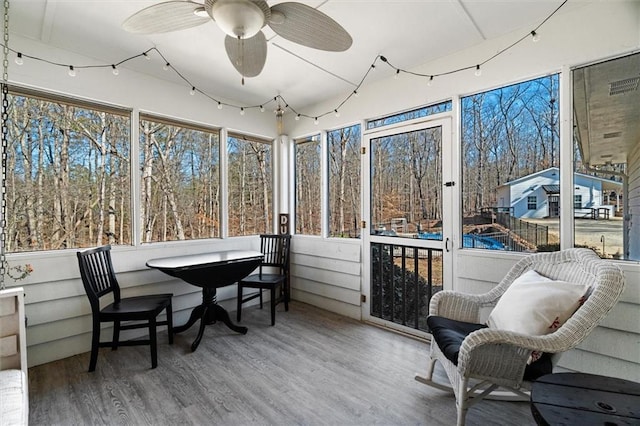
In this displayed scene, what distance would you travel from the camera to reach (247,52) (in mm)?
1781

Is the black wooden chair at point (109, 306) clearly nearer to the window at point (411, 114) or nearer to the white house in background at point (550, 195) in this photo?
the window at point (411, 114)

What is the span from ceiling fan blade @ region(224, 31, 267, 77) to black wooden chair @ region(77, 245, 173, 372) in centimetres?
184

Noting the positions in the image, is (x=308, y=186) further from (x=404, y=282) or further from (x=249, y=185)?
(x=404, y=282)

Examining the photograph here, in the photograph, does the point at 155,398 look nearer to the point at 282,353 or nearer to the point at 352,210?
the point at 282,353

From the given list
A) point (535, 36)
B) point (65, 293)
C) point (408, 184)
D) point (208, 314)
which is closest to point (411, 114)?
point (408, 184)

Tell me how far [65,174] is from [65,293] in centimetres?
101

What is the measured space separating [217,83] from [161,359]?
2.69 metres

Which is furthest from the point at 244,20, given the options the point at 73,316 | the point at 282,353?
the point at 73,316

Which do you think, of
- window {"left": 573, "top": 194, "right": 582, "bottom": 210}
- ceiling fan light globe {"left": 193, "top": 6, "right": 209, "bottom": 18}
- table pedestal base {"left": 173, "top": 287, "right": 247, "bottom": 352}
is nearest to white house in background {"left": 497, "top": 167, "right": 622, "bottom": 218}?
window {"left": 573, "top": 194, "right": 582, "bottom": 210}

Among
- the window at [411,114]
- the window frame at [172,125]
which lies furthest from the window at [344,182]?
the window frame at [172,125]

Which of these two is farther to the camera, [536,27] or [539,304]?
[536,27]

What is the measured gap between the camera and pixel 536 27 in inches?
86.4

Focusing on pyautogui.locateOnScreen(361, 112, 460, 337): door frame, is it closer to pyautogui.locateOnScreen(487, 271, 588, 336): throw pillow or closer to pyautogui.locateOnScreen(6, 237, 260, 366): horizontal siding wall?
pyautogui.locateOnScreen(487, 271, 588, 336): throw pillow

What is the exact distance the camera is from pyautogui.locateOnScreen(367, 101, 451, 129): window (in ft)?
9.07
